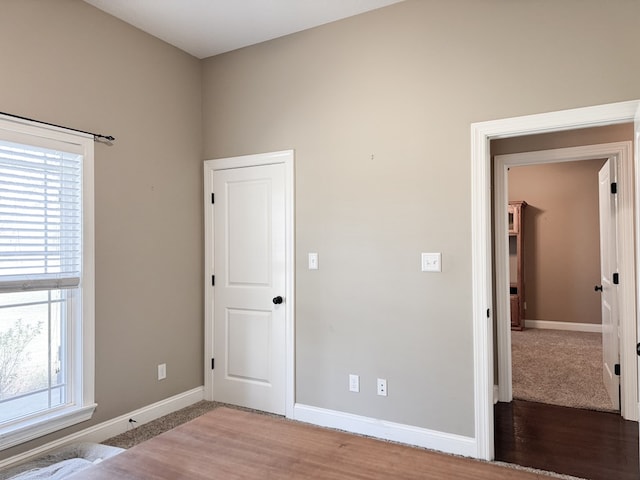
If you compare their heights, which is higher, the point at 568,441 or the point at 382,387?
the point at 382,387

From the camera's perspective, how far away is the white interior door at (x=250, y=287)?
3.35 m

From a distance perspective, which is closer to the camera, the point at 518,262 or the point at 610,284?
the point at 610,284

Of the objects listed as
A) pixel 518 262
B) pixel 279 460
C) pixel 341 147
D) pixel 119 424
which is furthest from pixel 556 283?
pixel 279 460

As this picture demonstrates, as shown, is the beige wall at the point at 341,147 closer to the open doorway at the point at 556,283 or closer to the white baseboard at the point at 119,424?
the white baseboard at the point at 119,424

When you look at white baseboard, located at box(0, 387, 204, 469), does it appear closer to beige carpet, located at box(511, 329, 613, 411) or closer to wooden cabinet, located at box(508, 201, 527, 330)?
beige carpet, located at box(511, 329, 613, 411)

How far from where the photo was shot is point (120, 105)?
9.93ft

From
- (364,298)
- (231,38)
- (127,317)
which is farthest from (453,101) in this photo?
(127,317)

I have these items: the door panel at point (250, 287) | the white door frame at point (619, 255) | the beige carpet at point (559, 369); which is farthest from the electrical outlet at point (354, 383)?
Answer: the beige carpet at point (559, 369)

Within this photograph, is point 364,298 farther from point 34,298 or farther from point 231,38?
point 231,38

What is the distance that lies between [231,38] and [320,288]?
2137 millimetres

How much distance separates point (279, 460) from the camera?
3.54 feet

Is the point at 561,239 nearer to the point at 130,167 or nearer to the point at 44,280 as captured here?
the point at 130,167

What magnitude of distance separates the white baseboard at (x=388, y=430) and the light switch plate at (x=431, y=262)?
1.07m

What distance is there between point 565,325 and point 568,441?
430cm
